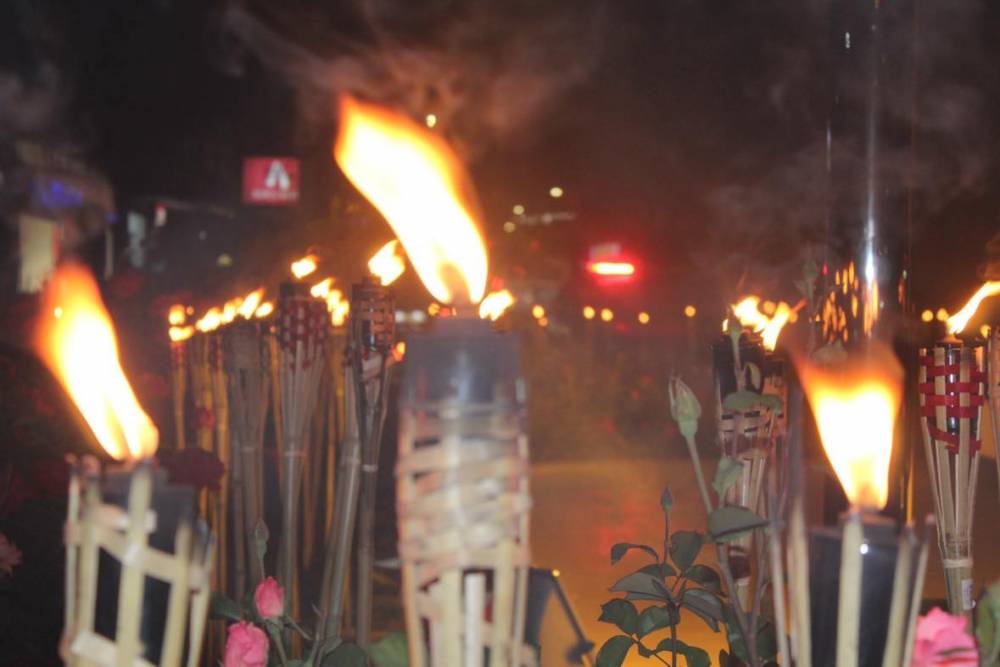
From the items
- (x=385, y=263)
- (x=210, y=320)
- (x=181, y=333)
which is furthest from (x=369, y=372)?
(x=210, y=320)

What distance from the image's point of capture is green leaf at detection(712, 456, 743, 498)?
121 centimetres

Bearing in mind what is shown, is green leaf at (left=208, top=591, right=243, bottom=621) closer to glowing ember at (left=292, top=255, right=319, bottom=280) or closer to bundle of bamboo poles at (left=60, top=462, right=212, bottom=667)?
bundle of bamboo poles at (left=60, top=462, right=212, bottom=667)

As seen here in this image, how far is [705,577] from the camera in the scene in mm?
1557

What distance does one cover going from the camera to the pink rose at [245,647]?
1.21 meters

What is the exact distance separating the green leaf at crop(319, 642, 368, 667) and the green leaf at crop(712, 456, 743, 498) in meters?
0.56

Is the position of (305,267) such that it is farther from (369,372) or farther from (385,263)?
(369,372)

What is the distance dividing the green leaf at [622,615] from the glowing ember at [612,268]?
13.6m

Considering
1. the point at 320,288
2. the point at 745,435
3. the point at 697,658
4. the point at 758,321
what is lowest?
the point at 697,658

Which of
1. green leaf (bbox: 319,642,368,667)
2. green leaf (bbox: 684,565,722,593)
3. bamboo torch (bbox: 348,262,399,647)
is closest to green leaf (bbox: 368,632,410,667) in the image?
green leaf (bbox: 319,642,368,667)

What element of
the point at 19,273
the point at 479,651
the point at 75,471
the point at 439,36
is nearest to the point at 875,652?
the point at 479,651

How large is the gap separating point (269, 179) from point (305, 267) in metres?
12.9

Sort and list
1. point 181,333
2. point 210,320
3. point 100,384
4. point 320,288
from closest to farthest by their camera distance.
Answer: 1. point 100,384
2. point 320,288
3. point 181,333
4. point 210,320

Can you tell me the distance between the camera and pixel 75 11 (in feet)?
18.8

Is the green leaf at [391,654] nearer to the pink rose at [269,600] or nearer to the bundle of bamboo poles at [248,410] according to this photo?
the pink rose at [269,600]
